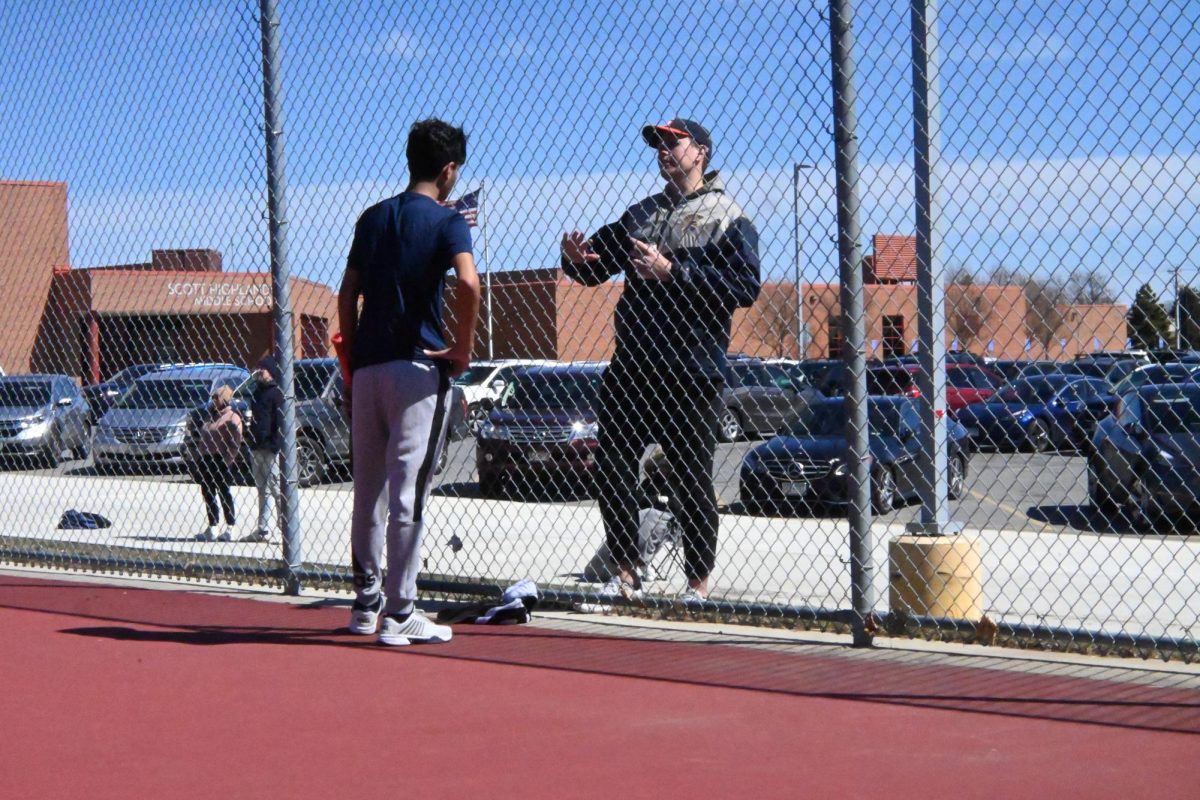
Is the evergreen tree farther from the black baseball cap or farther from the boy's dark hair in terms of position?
the boy's dark hair

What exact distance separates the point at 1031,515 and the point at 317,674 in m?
10.9

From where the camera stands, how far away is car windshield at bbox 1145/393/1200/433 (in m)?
10.8

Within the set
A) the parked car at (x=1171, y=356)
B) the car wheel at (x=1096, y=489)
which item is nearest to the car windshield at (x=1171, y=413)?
the car wheel at (x=1096, y=489)

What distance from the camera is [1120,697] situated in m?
4.71

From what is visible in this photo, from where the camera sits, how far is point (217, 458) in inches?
488

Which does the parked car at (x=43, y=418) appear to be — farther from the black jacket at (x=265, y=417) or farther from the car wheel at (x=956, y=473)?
the car wheel at (x=956, y=473)

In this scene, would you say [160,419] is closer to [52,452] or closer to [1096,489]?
[52,452]

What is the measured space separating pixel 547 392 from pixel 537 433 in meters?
0.69

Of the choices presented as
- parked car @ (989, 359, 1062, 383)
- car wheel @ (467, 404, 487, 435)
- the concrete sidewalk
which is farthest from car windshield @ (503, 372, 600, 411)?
parked car @ (989, 359, 1062, 383)

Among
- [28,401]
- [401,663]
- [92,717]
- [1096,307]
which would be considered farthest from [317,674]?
[28,401]

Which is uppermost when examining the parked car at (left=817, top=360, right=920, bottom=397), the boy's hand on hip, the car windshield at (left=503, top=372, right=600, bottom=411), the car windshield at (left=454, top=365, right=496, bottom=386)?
the car windshield at (left=454, top=365, right=496, bottom=386)

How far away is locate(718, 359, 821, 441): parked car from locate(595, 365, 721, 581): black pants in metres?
1.96

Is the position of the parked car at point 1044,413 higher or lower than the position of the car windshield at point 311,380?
lower

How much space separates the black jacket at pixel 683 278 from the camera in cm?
598
